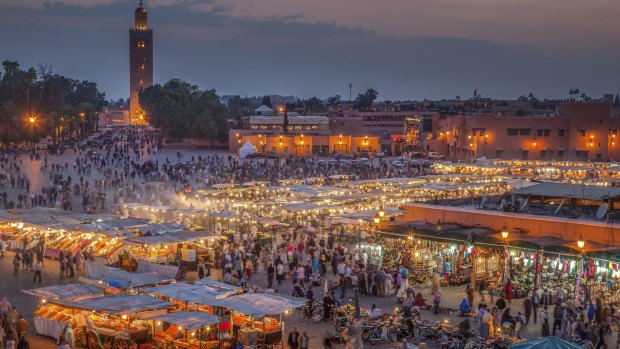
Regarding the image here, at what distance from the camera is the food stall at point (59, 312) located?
16.3 meters

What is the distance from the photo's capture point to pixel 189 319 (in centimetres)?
1500

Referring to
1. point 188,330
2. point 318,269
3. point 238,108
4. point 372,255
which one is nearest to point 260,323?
point 188,330

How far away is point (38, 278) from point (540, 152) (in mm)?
53057

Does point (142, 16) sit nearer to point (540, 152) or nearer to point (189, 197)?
point (540, 152)

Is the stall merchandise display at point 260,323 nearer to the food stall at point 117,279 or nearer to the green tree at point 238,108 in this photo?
the food stall at point 117,279

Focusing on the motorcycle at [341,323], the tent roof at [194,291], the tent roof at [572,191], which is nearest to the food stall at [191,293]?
the tent roof at [194,291]

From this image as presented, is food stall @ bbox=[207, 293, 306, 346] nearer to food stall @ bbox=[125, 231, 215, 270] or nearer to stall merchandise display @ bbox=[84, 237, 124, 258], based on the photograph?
food stall @ bbox=[125, 231, 215, 270]

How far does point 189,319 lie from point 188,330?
484 millimetres

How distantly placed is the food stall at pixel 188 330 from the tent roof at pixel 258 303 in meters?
0.54

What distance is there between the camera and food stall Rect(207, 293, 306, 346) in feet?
50.8

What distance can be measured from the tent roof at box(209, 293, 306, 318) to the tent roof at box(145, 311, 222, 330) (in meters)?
0.54

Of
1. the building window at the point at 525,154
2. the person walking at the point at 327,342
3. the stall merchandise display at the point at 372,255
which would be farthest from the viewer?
the building window at the point at 525,154

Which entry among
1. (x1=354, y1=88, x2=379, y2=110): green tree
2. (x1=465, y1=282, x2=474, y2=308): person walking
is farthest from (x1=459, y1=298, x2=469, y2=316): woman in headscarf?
(x1=354, y1=88, x2=379, y2=110): green tree

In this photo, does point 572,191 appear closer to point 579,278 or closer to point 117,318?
point 579,278
